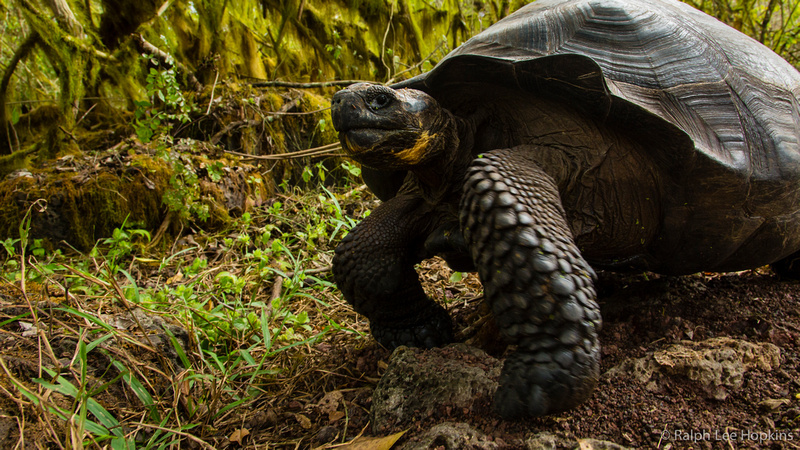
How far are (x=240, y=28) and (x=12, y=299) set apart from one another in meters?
4.38

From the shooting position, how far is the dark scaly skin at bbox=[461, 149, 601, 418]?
4.57 ft

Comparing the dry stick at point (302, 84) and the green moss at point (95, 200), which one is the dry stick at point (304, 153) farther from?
the dry stick at point (302, 84)

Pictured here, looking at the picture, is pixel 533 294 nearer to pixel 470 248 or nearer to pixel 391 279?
pixel 470 248

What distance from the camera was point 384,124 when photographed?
6.11 ft

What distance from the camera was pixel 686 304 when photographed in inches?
82.4

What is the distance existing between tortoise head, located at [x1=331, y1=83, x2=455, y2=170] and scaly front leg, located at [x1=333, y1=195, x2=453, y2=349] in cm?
38

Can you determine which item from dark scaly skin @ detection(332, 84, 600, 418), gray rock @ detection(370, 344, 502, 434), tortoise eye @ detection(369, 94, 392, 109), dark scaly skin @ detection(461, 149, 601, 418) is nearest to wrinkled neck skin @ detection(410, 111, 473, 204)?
dark scaly skin @ detection(332, 84, 600, 418)

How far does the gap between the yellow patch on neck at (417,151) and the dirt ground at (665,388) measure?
35.7 inches

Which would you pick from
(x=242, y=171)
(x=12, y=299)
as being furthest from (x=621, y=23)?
(x=242, y=171)

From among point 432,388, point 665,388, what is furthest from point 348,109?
point 665,388

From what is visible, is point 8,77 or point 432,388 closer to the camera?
point 432,388

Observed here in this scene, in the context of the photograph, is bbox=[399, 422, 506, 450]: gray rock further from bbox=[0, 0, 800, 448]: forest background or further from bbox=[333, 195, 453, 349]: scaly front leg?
bbox=[333, 195, 453, 349]: scaly front leg

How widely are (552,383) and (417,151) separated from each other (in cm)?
103

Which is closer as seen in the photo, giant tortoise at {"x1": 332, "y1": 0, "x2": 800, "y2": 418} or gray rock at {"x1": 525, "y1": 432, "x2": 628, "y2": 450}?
gray rock at {"x1": 525, "y1": 432, "x2": 628, "y2": 450}
